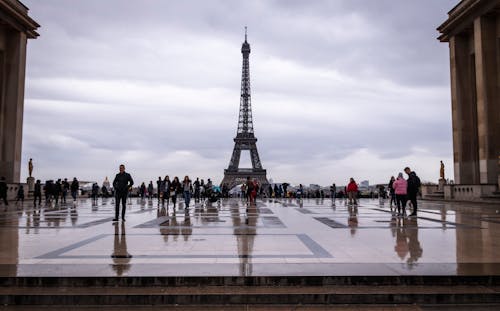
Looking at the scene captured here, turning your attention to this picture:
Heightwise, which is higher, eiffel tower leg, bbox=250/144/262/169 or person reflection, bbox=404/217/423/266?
eiffel tower leg, bbox=250/144/262/169

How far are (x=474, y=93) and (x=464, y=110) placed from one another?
1.70 m

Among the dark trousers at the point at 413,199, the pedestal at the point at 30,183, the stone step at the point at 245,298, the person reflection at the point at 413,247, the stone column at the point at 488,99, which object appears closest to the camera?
the stone step at the point at 245,298

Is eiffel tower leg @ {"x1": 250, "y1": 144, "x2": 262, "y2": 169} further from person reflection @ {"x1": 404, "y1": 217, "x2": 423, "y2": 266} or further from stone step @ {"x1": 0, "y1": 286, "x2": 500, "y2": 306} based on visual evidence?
stone step @ {"x1": 0, "y1": 286, "x2": 500, "y2": 306}

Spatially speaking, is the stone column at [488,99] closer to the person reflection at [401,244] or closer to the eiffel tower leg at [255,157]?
the person reflection at [401,244]

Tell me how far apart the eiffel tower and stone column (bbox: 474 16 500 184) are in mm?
57778

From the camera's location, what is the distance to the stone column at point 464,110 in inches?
1491

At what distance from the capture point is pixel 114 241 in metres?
9.57

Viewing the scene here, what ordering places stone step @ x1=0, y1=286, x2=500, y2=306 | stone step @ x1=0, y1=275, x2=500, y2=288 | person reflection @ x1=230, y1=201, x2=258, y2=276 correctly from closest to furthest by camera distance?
stone step @ x1=0, y1=286, x2=500, y2=306 → stone step @ x1=0, y1=275, x2=500, y2=288 → person reflection @ x1=230, y1=201, x2=258, y2=276

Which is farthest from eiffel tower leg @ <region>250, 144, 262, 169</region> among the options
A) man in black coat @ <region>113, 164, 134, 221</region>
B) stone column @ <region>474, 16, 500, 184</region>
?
man in black coat @ <region>113, 164, 134, 221</region>

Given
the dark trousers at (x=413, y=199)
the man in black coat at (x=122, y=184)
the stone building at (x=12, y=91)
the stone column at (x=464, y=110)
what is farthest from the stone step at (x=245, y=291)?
the stone column at (x=464, y=110)

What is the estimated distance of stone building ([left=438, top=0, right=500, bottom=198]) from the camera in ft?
108

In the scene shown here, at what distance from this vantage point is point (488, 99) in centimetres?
3306

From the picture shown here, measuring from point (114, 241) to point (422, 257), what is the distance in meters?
6.12

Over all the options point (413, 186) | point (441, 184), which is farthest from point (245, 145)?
point (413, 186)
